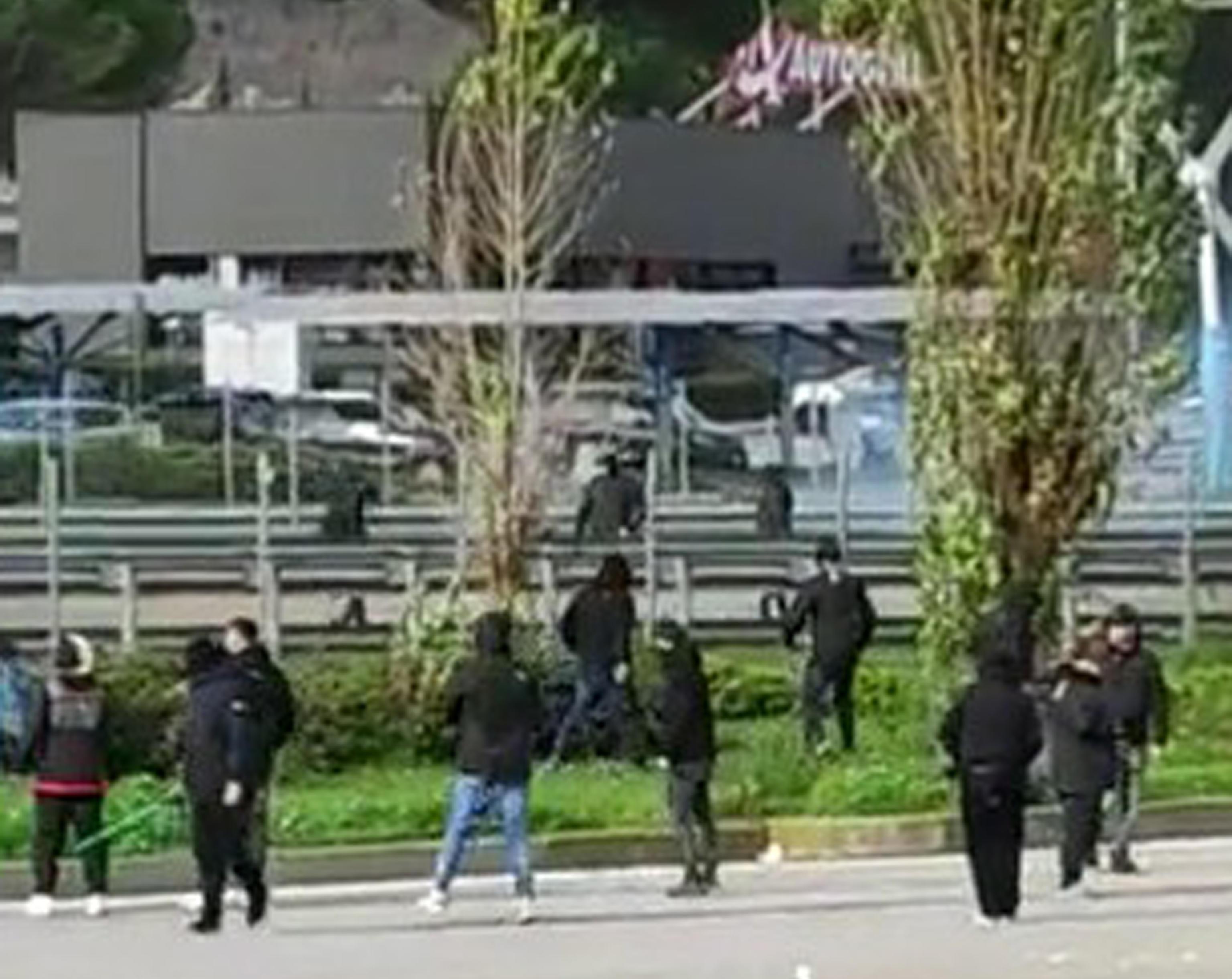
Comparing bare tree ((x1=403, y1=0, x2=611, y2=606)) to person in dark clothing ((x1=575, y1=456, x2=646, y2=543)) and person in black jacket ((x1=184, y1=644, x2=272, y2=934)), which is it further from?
person in black jacket ((x1=184, y1=644, x2=272, y2=934))

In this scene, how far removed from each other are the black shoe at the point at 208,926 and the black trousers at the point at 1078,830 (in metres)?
4.41

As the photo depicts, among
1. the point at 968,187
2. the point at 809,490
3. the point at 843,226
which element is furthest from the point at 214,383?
the point at 968,187

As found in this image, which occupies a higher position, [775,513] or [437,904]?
[775,513]

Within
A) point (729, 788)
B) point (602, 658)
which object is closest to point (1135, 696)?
point (729, 788)

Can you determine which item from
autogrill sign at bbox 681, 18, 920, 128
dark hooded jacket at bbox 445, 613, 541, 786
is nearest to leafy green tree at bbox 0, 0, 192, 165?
autogrill sign at bbox 681, 18, 920, 128

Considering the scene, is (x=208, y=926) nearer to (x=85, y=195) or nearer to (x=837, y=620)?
(x=837, y=620)

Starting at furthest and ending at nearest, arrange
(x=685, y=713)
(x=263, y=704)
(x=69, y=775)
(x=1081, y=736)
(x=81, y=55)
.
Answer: (x=81, y=55)
(x=685, y=713)
(x=69, y=775)
(x=1081, y=736)
(x=263, y=704)

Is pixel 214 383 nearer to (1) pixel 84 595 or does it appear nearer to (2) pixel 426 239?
(2) pixel 426 239

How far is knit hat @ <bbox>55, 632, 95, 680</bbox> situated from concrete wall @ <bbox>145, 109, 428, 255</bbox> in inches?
1359

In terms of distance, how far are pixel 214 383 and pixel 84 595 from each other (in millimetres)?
12183

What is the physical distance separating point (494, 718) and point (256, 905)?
157cm

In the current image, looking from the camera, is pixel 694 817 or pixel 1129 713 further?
pixel 694 817

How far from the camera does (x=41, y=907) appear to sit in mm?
21719

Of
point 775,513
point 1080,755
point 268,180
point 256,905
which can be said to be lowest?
point 256,905
